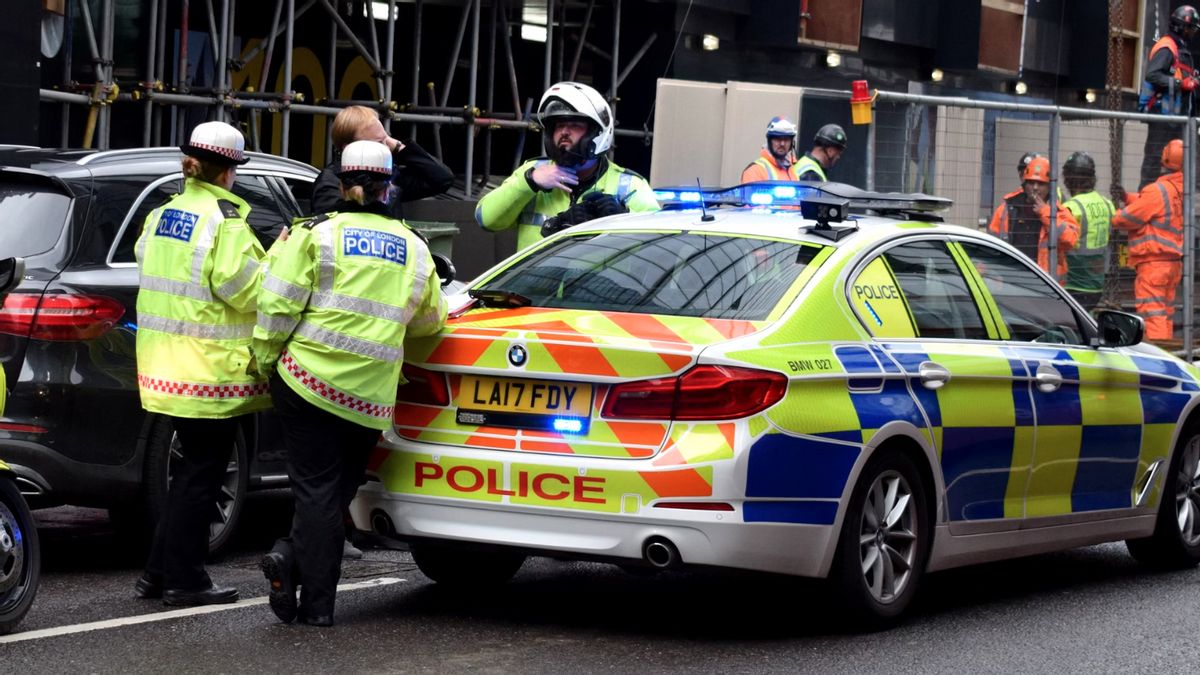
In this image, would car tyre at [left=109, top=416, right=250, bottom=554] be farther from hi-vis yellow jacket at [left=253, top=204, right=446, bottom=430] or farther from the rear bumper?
the rear bumper

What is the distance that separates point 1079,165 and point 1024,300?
706cm

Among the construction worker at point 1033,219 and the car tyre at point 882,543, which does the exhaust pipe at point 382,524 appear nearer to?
the car tyre at point 882,543

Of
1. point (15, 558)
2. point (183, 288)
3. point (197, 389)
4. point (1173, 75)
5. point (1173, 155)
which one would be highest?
point (1173, 75)

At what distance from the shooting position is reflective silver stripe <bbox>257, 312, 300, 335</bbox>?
6398 mm

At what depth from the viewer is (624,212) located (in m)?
8.61

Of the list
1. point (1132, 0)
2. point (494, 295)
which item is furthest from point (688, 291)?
point (1132, 0)

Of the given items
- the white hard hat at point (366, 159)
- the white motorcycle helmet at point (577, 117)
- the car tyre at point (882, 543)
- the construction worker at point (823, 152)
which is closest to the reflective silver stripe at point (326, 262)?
the white hard hat at point (366, 159)

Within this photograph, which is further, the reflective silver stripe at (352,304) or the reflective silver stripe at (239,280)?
the reflective silver stripe at (239,280)

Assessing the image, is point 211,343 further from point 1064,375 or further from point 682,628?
point 1064,375

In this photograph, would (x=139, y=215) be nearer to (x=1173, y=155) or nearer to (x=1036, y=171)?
(x=1036, y=171)

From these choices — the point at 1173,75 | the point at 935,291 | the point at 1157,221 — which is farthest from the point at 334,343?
the point at 1173,75

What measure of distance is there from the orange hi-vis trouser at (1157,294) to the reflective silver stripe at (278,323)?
10.6m

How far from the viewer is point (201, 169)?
6.89 metres

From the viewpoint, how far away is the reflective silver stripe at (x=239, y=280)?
21.9ft
